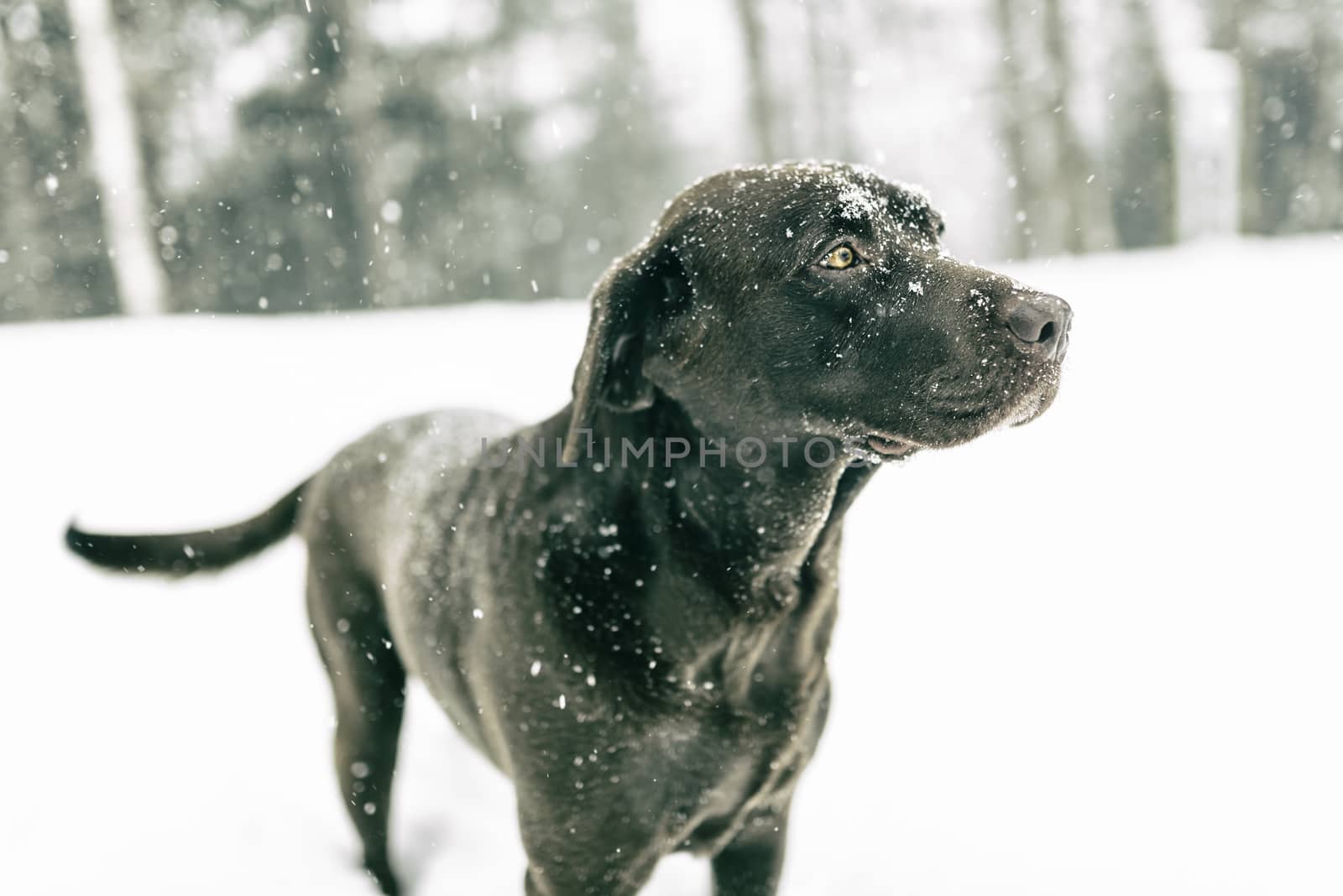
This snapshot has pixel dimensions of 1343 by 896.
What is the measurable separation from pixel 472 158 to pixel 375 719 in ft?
48.7

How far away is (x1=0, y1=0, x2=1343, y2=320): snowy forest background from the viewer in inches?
342

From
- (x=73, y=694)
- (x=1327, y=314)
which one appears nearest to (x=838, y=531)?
(x=73, y=694)

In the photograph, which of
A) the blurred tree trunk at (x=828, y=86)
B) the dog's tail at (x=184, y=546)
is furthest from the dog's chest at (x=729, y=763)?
the blurred tree trunk at (x=828, y=86)

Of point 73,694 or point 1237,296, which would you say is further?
point 1237,296

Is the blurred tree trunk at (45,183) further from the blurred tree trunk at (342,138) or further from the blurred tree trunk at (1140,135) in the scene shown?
the blurred tree trunk at (1140,135)

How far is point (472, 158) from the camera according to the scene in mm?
15883

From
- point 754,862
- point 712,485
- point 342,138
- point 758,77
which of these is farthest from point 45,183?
point 754,862

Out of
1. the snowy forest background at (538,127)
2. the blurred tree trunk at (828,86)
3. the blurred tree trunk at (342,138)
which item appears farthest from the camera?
the blurred tree trunk at (828,86)

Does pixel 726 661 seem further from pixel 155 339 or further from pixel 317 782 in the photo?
pixel 155 339

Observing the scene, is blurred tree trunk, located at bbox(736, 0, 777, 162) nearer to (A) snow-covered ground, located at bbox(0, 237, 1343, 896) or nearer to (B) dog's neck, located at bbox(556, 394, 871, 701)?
(A) snow-covered ground, located at bbox(0, 237, 1343, 896)

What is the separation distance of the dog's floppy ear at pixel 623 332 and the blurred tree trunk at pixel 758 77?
9779 mm

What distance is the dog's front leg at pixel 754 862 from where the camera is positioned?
2152 mm

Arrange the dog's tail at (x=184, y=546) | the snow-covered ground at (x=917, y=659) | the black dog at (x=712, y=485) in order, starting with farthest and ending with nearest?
the snow-covered ground at (x=917, y=659) → the dog's tail at (x=184, y=546) → the black dog at (x=712, y=485)

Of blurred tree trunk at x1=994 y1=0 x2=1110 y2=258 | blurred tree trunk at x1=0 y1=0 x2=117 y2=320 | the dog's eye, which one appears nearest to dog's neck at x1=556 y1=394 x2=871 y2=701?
the dog's eye
